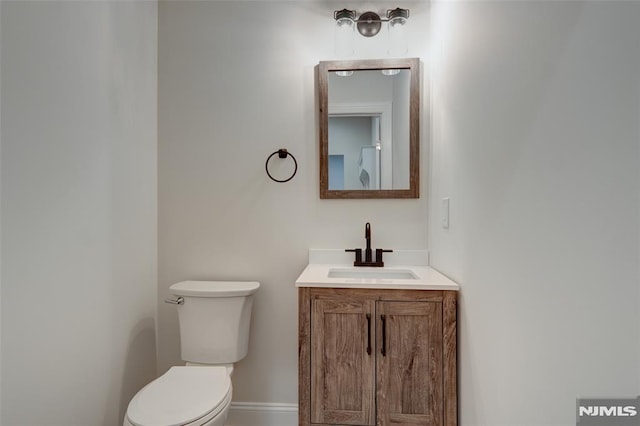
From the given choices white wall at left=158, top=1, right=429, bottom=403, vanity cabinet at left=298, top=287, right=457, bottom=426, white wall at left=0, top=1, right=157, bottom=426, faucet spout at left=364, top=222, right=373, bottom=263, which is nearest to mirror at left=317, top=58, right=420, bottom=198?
white wall at left=158, top=1, right=429, bottom=403

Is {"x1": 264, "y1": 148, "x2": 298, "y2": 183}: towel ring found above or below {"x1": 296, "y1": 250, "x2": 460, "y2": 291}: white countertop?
above

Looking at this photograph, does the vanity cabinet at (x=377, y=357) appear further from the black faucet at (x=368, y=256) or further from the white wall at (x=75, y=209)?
the white wall at (x=75, y=209)

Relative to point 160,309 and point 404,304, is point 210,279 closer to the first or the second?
point 160,309

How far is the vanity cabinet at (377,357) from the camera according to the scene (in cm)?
135

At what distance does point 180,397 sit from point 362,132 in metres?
1.58

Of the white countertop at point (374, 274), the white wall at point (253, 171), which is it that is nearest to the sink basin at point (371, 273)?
the white countertop at point (374, 274)

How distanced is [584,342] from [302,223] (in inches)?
54.7

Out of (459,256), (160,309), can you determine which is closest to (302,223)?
(459,256)

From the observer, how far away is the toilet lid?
113 centimetres

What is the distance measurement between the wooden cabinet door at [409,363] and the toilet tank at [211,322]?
2.50 ft

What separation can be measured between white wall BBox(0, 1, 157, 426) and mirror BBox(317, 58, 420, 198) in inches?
41.1

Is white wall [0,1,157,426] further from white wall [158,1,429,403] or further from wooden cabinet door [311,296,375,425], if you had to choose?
wooden cabinet door [311,296,375,425]

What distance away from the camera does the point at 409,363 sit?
1361mm

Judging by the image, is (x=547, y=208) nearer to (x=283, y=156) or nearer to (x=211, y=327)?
(x=283, y=156)
